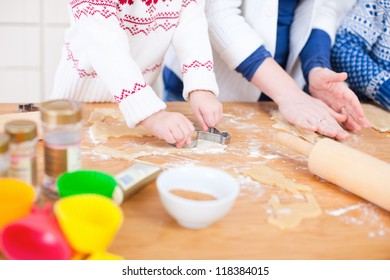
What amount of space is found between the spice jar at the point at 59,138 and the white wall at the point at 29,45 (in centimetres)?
134

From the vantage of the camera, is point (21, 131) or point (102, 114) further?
point (102, 114)

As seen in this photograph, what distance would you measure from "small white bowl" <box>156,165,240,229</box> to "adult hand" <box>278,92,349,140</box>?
433 mm

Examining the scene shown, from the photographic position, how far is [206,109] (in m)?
0.95

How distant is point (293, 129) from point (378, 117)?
0.84ft

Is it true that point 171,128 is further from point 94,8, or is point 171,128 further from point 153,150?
point 94,8

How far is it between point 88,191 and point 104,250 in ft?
0.32

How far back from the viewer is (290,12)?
4.37ft

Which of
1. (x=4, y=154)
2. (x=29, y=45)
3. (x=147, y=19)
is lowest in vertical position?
(x=29, y=45)

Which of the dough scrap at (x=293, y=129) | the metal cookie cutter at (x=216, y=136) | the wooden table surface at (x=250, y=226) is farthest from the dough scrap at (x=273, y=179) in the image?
the dough scrap at (x=293, y=129)

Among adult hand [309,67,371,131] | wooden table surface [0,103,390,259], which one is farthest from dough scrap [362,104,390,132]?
wooden table surface [0,103,390,259]

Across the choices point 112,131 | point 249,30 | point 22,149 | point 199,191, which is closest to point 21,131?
point 22,149

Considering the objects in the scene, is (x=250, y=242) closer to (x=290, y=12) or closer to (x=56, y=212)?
(x=56, y=212)

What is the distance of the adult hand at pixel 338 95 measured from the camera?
3.49 feet

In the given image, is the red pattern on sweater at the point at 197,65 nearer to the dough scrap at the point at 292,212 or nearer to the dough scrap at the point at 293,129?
the dough scrap at the point at 293,129
